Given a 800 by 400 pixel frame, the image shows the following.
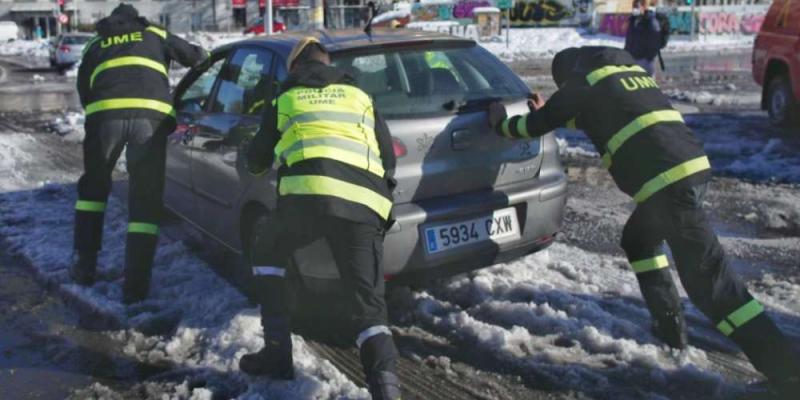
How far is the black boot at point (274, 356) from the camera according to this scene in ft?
12.3

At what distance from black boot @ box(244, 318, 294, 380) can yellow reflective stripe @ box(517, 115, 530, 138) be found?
5.34 feet

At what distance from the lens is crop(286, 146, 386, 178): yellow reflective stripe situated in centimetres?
347

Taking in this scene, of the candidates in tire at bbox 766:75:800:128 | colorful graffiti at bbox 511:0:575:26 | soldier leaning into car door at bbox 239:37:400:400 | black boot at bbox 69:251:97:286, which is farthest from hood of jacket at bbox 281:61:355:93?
colorful graffiti at bbox 511:0:575:26

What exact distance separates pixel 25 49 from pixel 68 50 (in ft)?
63.9

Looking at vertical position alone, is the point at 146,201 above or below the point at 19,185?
above

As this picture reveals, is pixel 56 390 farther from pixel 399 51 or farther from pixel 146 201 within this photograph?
pixel 399 51

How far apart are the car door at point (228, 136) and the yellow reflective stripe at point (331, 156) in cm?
111

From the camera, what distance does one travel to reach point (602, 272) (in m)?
5.30

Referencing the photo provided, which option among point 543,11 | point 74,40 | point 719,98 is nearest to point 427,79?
point 719,98

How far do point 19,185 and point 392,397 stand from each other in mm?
6633

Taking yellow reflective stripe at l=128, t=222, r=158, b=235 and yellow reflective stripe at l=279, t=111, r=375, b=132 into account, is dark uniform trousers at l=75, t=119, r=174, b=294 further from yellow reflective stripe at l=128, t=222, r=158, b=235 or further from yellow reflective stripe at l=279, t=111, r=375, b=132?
yellow reflective stripe at l=279, t=111, r=375, b=132

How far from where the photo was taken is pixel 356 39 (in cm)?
477

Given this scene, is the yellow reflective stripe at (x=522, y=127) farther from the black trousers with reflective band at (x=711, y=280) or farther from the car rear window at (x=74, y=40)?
the car rear window at (x=74, y=40)

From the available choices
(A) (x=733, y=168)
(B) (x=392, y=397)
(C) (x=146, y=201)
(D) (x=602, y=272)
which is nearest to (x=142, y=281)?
(C) (x=146, y=201)
